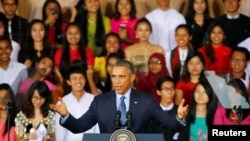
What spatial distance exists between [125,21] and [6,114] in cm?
243

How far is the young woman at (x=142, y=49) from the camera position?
10.3 m

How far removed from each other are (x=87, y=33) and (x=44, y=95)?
1811mm

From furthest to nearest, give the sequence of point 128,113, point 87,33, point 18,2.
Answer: point 18,2 < point 87,33 < point 128,113

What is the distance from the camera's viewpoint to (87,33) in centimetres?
1077

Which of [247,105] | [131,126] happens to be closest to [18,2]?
[247,105]

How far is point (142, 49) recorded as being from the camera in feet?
34.3

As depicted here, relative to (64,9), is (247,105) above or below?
below

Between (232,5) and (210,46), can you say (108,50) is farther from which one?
(232,5)

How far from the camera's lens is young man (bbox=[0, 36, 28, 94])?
1000 centimetres

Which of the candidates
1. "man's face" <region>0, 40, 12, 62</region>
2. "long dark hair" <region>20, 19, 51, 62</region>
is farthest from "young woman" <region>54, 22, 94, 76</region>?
"man's face" <region>0, 40, 12, 62</region>

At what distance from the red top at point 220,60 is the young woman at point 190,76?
0.35 m

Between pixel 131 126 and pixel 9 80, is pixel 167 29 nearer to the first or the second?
pixel 9 80

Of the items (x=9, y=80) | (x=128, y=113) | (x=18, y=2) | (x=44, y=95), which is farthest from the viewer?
(x=18, y=2)

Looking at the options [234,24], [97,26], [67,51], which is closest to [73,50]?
[67,51]
